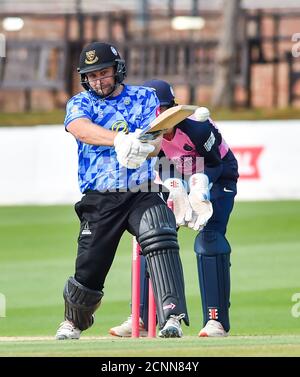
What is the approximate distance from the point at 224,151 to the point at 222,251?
0.72 meters

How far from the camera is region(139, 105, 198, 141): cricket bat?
30.0 feet

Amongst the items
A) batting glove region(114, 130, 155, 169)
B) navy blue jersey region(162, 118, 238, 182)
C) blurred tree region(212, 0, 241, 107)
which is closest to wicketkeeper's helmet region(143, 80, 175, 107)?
navy blue jersey region(162, 118, 238, 182)

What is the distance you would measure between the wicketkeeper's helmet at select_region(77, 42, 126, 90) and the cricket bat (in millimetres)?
493

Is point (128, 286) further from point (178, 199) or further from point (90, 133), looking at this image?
point (90, 133)

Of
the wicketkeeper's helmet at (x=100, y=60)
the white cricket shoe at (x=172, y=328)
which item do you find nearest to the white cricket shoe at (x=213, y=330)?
the white cricket shoe at (x=172, y=328)

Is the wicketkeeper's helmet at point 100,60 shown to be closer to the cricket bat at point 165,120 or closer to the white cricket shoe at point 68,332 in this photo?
the cricket bat at point 165,120

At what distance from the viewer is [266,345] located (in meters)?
8.56

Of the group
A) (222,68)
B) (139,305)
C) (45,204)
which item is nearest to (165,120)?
(139,305)

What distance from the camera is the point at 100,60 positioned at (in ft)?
31.2

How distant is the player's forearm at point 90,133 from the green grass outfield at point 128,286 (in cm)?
119

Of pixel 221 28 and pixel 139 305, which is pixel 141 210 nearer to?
pixel 139 305

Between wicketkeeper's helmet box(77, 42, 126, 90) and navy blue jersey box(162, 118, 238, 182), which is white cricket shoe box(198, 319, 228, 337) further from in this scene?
wicketkeeper's helmet box(77, 42, 126, 90)

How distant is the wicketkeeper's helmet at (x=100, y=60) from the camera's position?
951 centimetres
